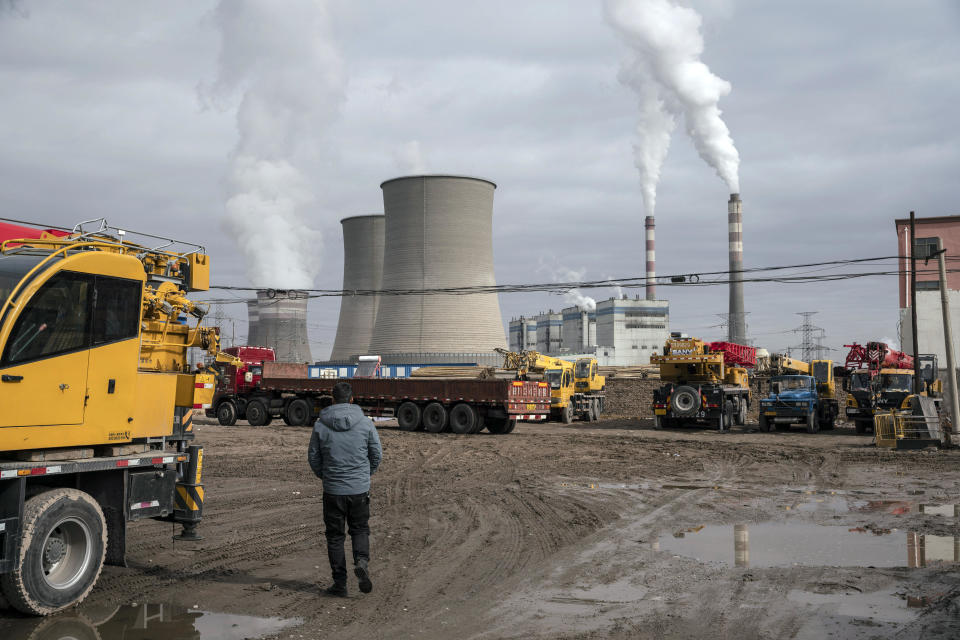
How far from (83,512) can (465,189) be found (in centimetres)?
3852

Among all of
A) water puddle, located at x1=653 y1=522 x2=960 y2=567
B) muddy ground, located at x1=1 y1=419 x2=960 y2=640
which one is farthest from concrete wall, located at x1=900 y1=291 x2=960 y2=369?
water puddle, located at x1=653 y1=522 x2=960 y2=567

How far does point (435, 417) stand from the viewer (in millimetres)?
26031

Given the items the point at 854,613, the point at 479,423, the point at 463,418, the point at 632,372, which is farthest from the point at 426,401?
the point at 854,613

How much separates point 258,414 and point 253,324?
4524 cm

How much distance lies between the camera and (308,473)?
1516 centimetres

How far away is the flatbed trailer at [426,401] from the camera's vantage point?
25.6 meters

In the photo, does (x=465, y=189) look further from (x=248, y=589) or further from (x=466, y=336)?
(x=248, y=589)

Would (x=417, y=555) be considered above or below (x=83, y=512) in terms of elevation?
below

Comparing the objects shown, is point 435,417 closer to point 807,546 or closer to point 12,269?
point 807,546

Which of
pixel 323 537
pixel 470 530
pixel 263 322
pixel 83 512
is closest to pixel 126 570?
pixel 83 512

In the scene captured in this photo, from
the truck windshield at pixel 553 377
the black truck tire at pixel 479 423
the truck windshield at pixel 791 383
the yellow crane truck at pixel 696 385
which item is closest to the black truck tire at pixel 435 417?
the black truck tire at pixel 479 423

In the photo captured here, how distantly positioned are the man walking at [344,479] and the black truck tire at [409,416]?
1978 centimetres

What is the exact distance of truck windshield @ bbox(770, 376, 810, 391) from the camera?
89.3ft

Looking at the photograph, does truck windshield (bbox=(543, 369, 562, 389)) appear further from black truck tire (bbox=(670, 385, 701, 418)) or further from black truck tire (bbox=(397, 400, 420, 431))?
black truck tire (bbox=(397, 400, 420, 431))
